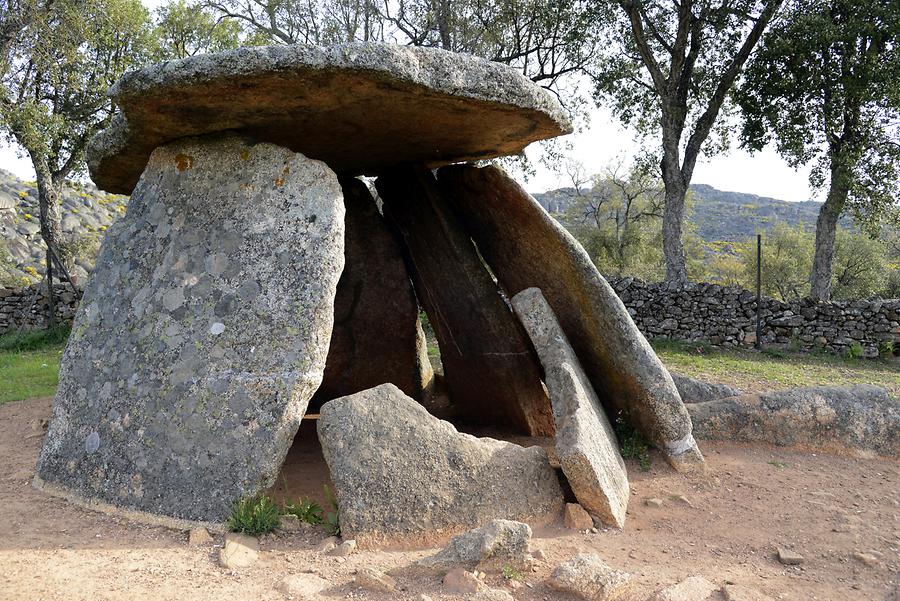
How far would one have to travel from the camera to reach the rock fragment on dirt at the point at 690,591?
124 inches

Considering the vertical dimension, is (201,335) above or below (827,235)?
below

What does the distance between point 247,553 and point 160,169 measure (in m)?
3.12

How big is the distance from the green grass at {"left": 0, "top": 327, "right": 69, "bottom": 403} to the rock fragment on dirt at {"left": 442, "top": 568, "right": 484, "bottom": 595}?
6.79 meters

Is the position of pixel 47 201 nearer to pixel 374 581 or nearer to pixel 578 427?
pixel 578 427

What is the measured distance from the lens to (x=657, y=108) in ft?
57.2

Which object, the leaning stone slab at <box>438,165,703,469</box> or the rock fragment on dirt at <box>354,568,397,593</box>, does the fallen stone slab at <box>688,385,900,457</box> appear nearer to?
the leaning stone slab at <box>438,165,703,469</box>

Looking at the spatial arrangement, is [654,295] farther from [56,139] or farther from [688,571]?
[56,139]

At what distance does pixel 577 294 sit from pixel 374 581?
331 centimetres

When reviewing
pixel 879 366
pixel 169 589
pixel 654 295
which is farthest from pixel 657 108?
pixel 169 589

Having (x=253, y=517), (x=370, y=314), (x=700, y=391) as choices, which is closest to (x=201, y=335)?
(x=253, y=517)

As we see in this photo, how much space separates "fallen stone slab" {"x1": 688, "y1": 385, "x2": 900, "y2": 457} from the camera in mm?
5762

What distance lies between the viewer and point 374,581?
126 inches

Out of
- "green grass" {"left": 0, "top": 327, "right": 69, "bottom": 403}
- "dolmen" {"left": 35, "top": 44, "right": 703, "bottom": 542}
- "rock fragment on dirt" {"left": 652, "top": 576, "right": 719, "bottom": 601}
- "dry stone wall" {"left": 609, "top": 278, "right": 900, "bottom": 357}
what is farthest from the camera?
"dry stone wall" {"left": 609, "top": 278, "right": 900, "bottom": 357}

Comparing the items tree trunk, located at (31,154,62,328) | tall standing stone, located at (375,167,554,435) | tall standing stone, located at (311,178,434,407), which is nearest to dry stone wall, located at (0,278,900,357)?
tree trunk, located at (31,154,62,328)
